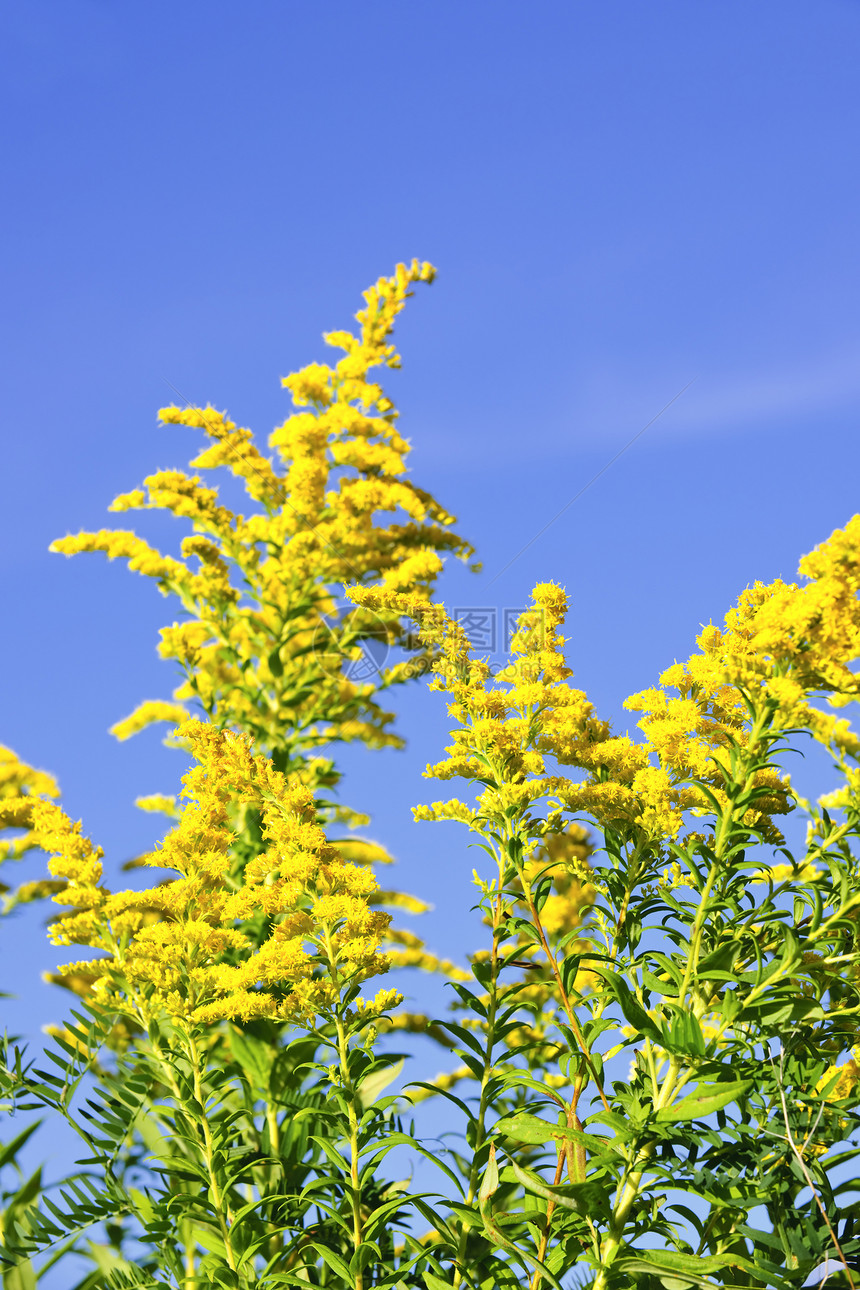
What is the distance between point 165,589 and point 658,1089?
4.54 meters

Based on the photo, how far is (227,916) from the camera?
3.31m

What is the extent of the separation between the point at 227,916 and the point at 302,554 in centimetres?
307

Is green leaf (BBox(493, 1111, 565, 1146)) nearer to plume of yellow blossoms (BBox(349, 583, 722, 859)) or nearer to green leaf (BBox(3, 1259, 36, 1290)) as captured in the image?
plume of yellow blossoms (BBox(349, 583, 722, 859))

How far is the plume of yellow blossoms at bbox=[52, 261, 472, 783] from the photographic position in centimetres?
586

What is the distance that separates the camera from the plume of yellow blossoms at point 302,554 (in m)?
5.86

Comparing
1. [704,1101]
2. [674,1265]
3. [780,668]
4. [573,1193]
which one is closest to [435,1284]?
[573,1193]

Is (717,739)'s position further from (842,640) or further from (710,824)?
(842,640)

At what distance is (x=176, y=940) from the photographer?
332 cm

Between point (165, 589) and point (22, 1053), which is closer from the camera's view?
point (22, 1053)

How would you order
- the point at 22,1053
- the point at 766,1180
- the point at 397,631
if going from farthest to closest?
the point at 397,631 → the point at 22,1053 → the point at 766,1180

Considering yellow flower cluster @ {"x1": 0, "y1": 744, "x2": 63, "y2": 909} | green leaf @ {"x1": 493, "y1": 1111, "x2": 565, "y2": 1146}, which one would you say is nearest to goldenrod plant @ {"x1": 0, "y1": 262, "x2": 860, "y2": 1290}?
green leaf @ {"x1": 493, "y1": 1111, "x2": 565, "y2": 1146}

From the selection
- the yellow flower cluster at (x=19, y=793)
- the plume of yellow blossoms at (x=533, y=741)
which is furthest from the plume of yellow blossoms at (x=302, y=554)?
the plume of yellow blossoms at (x=533, y=741)

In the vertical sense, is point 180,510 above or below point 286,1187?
above

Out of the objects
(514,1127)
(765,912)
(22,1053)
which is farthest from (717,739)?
(22,1053)
